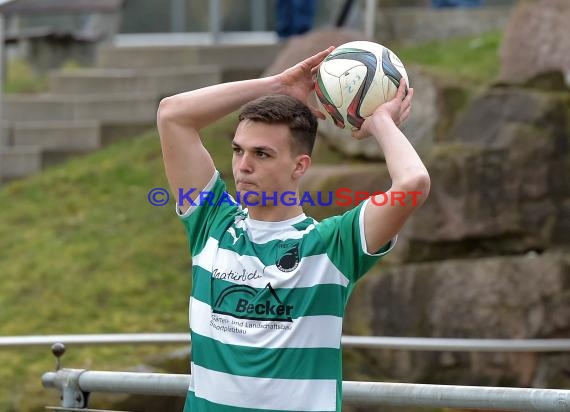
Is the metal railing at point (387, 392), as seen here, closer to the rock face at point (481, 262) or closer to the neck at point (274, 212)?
the neck at point (274, 212)

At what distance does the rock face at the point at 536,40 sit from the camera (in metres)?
9.16

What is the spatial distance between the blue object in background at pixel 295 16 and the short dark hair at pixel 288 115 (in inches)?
351

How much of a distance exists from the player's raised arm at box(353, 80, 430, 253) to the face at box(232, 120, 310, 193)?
239 millimetres

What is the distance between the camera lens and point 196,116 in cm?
378

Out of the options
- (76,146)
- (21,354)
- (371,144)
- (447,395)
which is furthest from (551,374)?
(76,146)

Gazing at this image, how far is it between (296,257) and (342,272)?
0.13m

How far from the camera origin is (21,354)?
7.42 m

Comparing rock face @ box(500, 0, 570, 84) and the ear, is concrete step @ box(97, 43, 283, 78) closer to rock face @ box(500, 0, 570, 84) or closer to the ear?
rock face @ box(500, 0, 570, 84)

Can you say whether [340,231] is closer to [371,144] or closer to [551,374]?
[551,374]

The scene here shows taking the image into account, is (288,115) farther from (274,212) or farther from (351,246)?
(351,246)

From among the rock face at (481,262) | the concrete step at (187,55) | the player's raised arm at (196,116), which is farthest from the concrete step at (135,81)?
the player's raised arm at (196,116)

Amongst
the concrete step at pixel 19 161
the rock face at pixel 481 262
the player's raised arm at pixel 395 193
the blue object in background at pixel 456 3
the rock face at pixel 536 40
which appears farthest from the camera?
the blue object in background at pixel 456 3

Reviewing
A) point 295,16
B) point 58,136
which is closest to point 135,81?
point 58,136

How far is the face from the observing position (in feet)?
11.4
